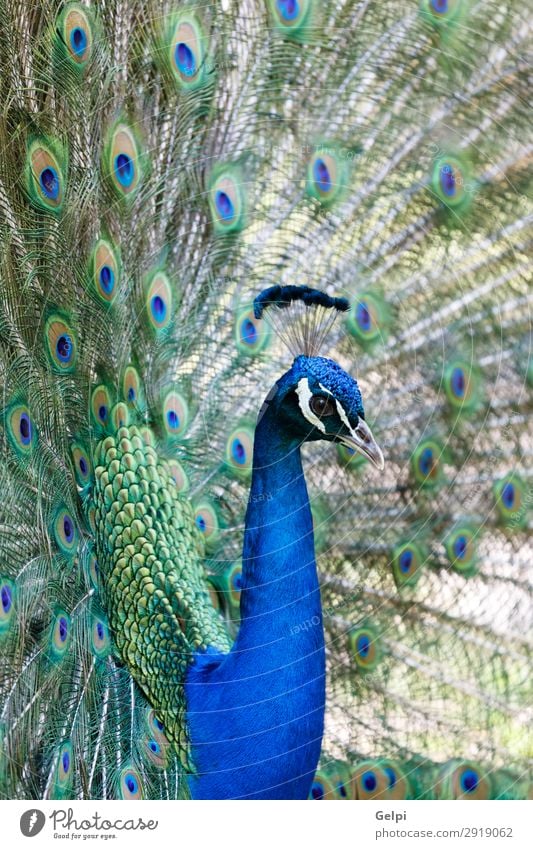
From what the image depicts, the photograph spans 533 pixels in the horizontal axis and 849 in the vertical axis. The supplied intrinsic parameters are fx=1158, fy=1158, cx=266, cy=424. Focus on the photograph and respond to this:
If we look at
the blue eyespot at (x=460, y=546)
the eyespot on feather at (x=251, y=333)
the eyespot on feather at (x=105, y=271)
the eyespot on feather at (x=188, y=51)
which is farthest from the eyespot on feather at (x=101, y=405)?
the blue eyespot at (x=460, y=546)

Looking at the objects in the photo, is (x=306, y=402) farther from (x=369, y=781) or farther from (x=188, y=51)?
(x=369, y=781)

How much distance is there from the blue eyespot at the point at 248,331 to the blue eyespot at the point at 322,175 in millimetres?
288

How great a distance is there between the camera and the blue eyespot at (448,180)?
A: 178cm

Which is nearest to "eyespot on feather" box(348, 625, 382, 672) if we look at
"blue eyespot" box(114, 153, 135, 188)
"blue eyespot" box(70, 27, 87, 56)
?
"blue eyespot" box(114, 153, 135, 188)

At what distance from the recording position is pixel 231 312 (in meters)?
2.02

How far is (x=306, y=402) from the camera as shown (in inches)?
65.5

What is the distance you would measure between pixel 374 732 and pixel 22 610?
621 mm

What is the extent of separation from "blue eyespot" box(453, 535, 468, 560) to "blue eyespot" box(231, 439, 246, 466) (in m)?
0.44

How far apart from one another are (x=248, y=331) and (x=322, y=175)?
0.32m

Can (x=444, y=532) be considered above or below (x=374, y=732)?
above

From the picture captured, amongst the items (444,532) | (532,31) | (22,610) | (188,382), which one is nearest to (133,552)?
(22,610)

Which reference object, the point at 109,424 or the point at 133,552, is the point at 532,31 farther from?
the point at 133,552
